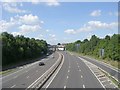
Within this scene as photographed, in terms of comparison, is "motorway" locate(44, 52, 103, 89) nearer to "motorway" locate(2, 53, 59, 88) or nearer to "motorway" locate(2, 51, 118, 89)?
"motorway" locate(2, 51, 118, 89)

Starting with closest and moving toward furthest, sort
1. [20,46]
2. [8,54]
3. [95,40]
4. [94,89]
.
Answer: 1. [94,89]
2. [8,54]
3. [20,46]
4. [95,40]

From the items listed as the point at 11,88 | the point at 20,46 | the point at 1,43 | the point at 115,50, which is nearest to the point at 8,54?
the point at 1,43

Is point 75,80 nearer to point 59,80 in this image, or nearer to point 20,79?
point 59,80

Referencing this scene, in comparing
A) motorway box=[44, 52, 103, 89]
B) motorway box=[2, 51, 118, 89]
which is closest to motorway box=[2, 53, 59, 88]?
motorway box=[2, 51, 118, 89]

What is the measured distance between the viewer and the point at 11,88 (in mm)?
40062

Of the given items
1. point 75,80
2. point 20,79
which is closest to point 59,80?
point 75,80

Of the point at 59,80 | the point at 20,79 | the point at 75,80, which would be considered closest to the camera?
the point at 59,80

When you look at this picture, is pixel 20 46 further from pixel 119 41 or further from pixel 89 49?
pixel 89 49

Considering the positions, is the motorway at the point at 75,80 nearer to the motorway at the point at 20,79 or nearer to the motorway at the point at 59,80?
the motorway at the point at 59,80

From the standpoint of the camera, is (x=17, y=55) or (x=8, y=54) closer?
(x=8, y=54)

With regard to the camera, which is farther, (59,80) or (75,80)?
(75,80)

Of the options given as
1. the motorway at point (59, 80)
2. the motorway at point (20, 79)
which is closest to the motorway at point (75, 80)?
the motorway at point (59, 80)

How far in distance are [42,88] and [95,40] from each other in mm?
151412

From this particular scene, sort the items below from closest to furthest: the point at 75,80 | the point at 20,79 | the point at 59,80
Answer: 1. the point at 59,80
2. the point at 75,80
3. the point at 20,79
